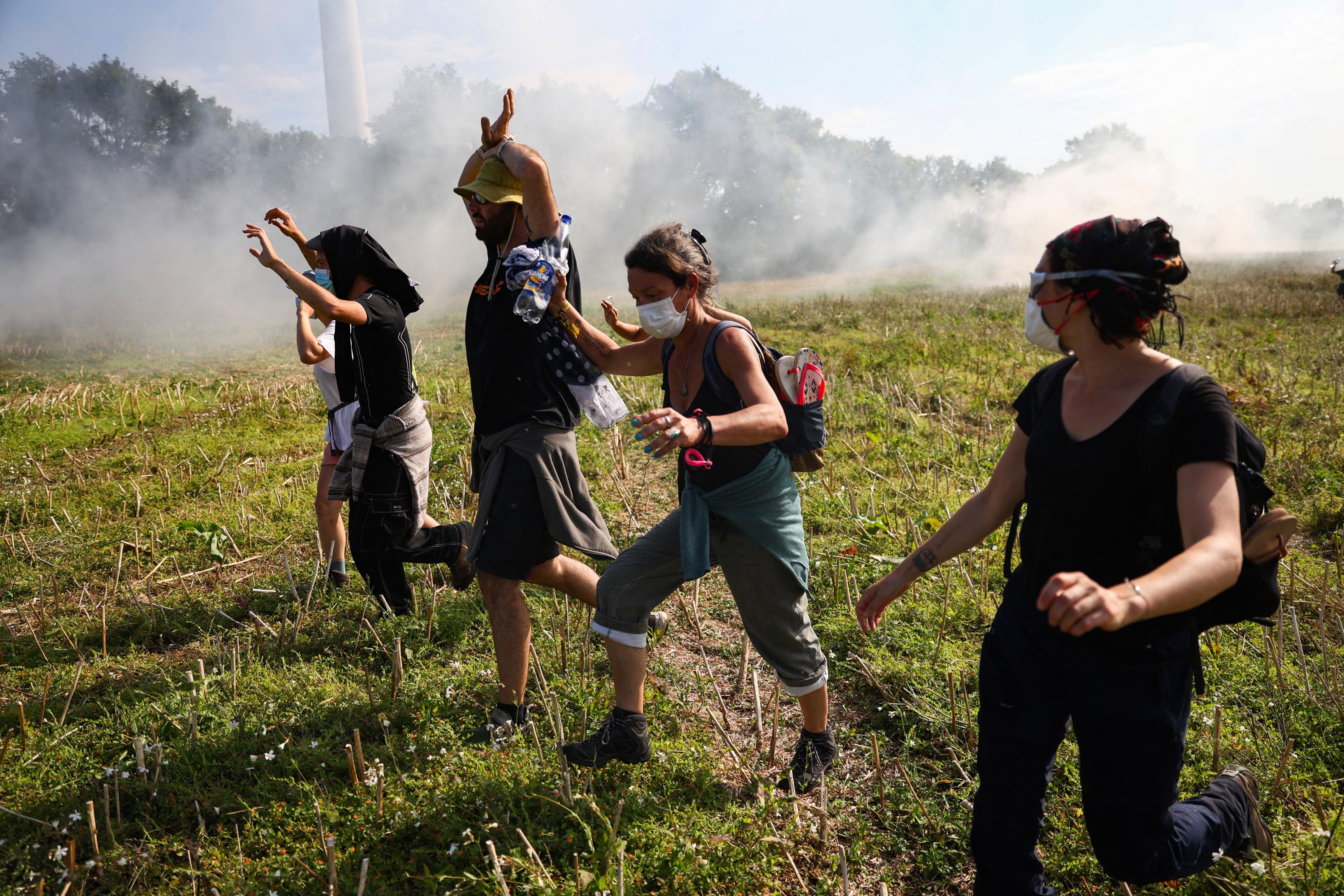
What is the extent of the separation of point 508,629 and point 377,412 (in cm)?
125

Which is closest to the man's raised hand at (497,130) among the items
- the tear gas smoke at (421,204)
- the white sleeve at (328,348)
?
the white sleeve at (328,348)

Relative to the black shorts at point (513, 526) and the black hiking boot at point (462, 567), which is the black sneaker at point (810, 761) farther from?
the black hiking boot at point (462, 567)

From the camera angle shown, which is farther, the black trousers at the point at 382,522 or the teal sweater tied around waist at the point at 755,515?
the black trousers at the point at 382,522

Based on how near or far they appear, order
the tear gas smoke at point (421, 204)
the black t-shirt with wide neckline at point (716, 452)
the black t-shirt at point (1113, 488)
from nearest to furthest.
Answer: the black t-shirt at point (1113, 488), the black t-shirt with wide neckline at point (716, 452), the tear gas smoke at point (421, 204)

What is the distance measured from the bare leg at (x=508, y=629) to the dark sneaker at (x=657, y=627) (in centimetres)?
94

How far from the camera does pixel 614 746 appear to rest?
2.79m

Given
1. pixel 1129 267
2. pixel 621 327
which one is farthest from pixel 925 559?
pixel 621 327

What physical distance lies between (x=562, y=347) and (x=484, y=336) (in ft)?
1.00

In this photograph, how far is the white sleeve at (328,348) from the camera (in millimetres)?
4637

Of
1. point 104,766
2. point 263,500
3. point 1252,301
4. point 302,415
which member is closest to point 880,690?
point 104,766

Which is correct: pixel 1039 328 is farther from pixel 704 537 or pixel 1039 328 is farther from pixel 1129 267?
pixel 704 537

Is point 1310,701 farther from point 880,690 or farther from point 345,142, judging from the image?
point 345,142

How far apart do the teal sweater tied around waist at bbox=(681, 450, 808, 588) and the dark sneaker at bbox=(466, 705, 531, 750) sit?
3.33 ft

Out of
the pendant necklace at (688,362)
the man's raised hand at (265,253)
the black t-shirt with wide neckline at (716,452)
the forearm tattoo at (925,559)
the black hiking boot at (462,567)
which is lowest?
the black hiking boot at (462,567)
